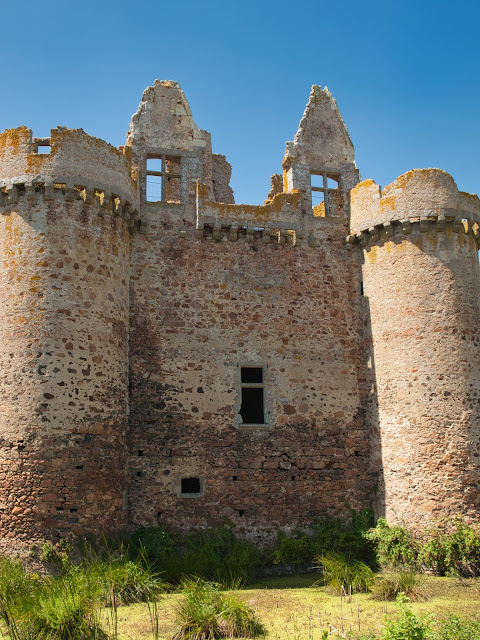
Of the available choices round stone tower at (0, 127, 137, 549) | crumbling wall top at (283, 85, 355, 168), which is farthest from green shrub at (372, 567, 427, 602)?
crumbling wall top at (283, 85, 355, 168)

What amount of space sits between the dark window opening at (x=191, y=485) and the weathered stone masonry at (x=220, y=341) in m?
0.05

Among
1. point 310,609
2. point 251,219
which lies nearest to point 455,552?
point 310,609

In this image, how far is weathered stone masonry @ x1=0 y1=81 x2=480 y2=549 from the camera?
13055 mm

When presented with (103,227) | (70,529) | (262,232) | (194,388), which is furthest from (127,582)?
(262,232)

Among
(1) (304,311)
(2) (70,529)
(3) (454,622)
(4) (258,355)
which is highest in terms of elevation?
(1) (304,311)

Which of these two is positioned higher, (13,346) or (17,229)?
(17,229)

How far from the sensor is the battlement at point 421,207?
51.5ft

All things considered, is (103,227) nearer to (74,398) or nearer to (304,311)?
(74,398)

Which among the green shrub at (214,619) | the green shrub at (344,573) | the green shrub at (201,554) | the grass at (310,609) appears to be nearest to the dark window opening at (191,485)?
the green shrub at (201,554)

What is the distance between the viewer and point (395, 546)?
1415cm

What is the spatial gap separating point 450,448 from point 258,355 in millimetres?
4819

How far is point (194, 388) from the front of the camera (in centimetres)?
1504

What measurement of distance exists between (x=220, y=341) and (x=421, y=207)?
5.85 meters

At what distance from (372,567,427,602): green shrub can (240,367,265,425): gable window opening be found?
15.6ft
